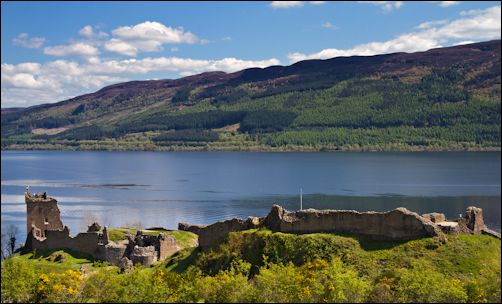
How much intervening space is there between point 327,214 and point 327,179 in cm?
14688

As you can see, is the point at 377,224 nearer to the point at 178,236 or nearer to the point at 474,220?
the point at 474,220

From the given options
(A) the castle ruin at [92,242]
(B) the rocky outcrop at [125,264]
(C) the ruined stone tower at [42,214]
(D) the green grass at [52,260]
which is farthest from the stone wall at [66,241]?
(B) the rocky outcrop at [125,264]

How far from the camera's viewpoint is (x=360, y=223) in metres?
45.7

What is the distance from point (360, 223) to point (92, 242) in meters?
33.6

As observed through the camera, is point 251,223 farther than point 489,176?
No

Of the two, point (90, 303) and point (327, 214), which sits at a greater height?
point (327, 214)

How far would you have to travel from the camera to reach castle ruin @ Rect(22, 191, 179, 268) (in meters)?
63.2

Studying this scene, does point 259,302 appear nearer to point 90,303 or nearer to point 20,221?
point 90,303

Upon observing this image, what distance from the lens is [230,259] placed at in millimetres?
47312

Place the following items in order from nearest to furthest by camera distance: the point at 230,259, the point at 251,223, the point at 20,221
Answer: the point at 230,259 → the point at 251,223 → the point at 20,221

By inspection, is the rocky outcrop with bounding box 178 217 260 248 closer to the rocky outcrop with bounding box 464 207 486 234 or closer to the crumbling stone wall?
the rocky outcrop with bounding box 464 207 486 234

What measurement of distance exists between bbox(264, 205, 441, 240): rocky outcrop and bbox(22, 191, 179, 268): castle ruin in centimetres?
1777

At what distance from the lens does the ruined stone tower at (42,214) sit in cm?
7681

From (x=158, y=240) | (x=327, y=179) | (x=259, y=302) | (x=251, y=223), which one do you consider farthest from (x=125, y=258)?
(x=327, y=179)
